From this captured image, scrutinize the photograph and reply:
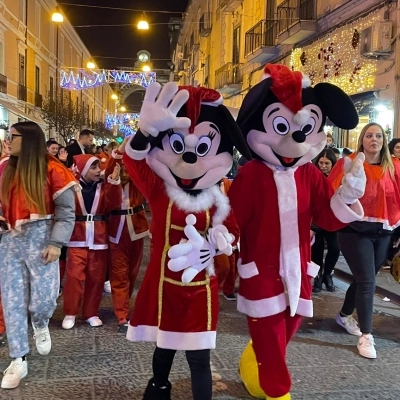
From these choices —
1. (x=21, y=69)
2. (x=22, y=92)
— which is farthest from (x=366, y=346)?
(x=21, y=69)

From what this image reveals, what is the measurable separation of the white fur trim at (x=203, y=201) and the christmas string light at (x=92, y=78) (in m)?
19.4

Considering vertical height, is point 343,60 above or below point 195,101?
above

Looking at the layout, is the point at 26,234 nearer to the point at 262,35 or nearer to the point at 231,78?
the point at 262,35

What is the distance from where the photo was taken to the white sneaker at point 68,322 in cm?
Result: 497

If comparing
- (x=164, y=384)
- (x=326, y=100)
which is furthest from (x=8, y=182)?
(x=326, y=100)

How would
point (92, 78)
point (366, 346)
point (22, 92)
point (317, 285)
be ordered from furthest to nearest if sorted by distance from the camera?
1. point (22, 92)
2. point (92, 78)
3. point (317, 285)
4. point (366, 346)

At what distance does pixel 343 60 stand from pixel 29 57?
859 inches

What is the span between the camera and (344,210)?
321 centimetres

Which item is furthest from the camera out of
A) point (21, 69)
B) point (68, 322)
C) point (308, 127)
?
point (21, 69)

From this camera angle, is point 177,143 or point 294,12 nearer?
point 177,143

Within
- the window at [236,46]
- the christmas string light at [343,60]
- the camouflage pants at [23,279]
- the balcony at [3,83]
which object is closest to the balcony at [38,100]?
the balcony at [3,83]

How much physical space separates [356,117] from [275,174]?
0.68m

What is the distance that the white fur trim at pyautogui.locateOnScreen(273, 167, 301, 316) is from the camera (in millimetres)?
3166

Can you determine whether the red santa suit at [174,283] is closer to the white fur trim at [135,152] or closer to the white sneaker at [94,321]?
the white fur trim at [135,152]
